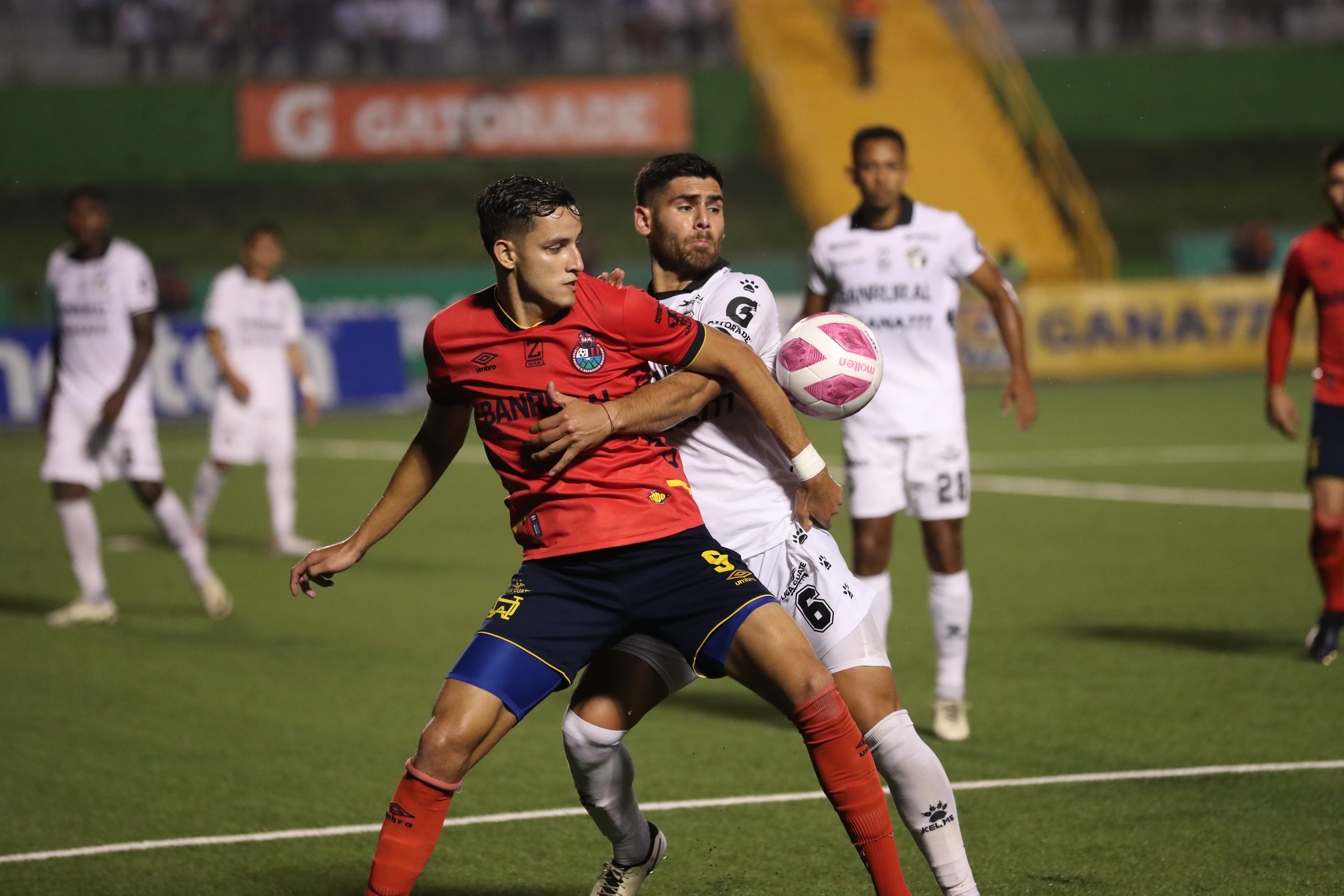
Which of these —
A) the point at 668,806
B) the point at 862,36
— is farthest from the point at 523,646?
the point at 862,36

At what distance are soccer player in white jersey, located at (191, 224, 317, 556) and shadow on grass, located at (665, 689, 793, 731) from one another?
5.06 m

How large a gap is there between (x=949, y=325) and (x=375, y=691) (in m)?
3.23

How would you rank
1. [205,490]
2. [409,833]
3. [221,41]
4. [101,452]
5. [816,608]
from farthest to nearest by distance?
[221,41], [205,490], [101,452], [816,608], [409,833]

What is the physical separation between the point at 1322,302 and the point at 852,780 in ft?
16.4

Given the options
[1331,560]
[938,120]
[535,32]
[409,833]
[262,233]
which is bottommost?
[1331,560]

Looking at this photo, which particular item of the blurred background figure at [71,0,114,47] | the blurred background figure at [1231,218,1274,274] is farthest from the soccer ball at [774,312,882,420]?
the blurred background figure at [71,0,114,47]

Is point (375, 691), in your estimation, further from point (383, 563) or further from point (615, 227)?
point (615, 227)

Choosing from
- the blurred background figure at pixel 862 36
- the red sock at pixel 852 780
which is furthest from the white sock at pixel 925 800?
the blurred background figure at pixel 862 36

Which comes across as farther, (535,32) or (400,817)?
(535,32)

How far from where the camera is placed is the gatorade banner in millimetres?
29547

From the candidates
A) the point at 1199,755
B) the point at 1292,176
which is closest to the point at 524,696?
the point at 1199,755

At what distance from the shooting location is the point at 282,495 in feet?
39.5

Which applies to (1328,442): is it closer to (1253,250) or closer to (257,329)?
(257,329)

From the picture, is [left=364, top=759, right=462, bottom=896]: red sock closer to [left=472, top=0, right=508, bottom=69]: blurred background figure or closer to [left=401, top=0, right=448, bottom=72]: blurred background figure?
[left=401, top=0, right=448, bottom=72]: blurred background figure
